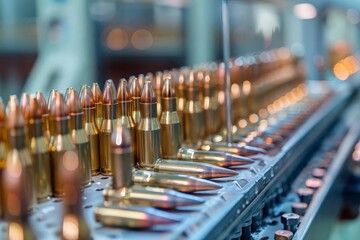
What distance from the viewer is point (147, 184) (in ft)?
2.97

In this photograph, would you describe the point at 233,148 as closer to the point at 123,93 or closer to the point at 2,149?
the point at 123,93

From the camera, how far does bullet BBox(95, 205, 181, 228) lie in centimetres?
75

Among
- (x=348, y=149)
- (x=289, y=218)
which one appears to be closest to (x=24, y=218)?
(x=289, y=218)

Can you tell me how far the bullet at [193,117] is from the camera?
50.4 inches

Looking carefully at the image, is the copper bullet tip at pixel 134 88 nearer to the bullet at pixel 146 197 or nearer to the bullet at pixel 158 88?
the bullet at pixel 158 88

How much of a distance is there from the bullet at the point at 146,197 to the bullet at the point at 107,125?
20 cm

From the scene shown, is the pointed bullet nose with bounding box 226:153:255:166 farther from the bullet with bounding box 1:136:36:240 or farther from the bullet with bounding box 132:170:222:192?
the bullet with bounding box 1:136:36:240

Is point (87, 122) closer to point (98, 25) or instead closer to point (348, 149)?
point (348, 149)

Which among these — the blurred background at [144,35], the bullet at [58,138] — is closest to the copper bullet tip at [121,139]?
the bullet at [58,138]

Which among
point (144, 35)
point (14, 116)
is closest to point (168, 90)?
Result: point (14, 116)

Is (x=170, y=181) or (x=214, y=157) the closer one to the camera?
(x=170, y=181)

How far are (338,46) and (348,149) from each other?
3573 mm

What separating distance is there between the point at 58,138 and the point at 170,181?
217 mm

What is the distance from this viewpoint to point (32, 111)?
0.86 metres
